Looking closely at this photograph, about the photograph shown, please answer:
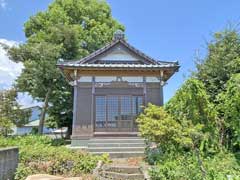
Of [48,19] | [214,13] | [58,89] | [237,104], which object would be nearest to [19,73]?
[58,89]

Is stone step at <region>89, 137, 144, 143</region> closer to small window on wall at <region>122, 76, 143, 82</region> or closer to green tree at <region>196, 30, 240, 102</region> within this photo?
small window on wall at <region>122, 76, 143, 82</region>

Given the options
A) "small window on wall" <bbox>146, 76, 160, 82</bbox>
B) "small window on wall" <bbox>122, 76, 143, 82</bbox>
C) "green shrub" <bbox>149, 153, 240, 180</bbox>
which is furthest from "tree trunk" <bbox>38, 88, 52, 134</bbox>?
"green shrub" <bbox>149, 153, 240, 180</bbox>

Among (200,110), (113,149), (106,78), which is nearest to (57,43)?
(106,78)

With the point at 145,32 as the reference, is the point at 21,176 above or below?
below

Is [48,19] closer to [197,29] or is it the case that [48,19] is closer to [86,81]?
[86,81]

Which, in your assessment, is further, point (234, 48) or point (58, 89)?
point (58, 89)

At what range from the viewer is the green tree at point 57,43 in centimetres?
2239

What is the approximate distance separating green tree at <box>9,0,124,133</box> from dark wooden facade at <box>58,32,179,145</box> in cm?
699

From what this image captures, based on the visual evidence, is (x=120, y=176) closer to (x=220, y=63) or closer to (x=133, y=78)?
(x=220, y=63)

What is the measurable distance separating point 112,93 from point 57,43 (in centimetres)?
1069

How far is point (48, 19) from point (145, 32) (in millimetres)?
14371

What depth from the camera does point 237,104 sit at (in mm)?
6723

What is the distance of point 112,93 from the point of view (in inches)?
639

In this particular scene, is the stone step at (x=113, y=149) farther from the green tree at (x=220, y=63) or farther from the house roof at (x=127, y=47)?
the house roof at (x=127, y=47)
